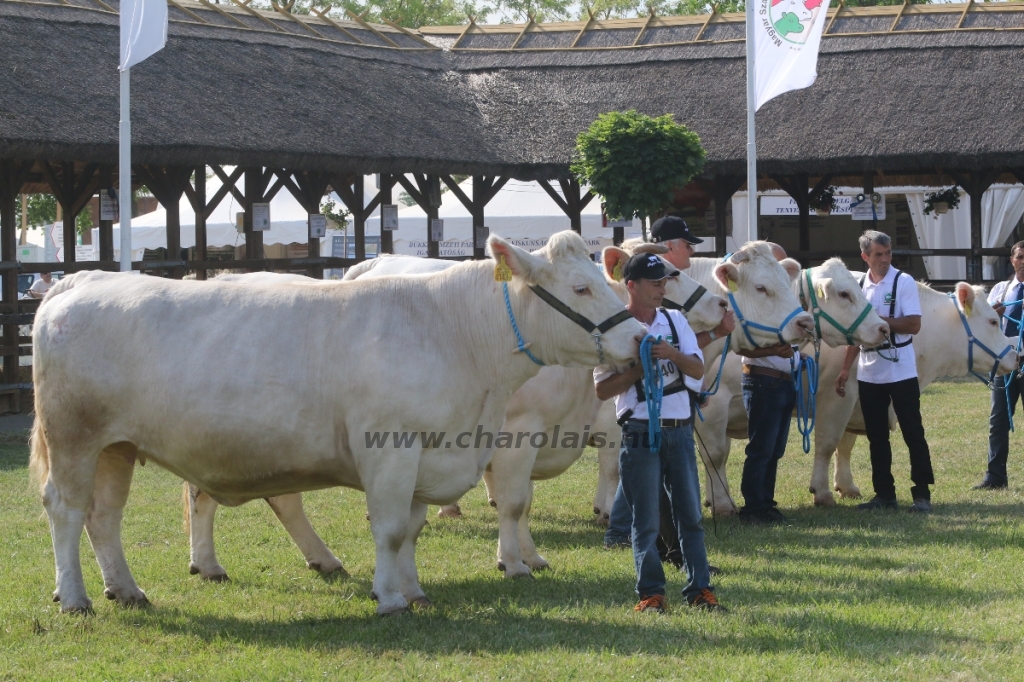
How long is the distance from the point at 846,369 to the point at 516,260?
13.5 feet

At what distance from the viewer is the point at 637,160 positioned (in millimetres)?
19516

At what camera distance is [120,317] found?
6398 millimetres

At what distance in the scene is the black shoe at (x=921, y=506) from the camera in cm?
938

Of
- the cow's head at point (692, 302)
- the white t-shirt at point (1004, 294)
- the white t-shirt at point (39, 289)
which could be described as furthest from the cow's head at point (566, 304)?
the white t-shirt at point (39, 289)

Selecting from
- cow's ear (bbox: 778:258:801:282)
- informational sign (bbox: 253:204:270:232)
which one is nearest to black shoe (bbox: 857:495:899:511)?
cow's ear (bbox: 778:258:801:282)

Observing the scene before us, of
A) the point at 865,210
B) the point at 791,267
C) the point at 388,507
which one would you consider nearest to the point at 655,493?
the point at 388,507

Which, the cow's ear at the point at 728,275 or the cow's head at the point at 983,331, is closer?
the cow's ear at the point at 728,275

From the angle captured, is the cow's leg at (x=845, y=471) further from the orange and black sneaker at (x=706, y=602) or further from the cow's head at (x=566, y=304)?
the cow's head at (x=566, y=304)

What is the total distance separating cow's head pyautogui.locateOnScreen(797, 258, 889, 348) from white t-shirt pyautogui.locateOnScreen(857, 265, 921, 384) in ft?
1.08

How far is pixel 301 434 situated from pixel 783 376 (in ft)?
14.1

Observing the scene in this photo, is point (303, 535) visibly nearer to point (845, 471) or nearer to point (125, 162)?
point (845, 471)

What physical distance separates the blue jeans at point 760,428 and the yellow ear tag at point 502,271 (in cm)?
342

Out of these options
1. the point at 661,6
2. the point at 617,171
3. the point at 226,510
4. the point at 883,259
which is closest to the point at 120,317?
the point at 226,510

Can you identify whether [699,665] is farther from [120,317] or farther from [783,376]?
[783,376]
